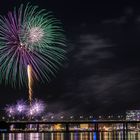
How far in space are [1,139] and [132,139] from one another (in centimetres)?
2925

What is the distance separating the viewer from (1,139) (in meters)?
154

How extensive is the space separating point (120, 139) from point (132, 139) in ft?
8.83

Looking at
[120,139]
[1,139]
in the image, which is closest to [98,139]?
[120,139]

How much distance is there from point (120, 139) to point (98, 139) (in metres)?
4.96

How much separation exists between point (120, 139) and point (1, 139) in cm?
2666

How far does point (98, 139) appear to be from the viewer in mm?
157250

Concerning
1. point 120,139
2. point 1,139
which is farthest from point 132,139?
point 1,139

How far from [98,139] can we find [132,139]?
7622 mm

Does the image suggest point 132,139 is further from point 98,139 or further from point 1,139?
point 1,139

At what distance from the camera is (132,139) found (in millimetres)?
157125

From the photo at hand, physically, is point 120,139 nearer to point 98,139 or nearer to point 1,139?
point 98,139

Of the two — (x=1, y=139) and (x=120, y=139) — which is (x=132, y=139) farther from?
(x=1, y=139)

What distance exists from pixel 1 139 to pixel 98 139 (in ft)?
71.3
